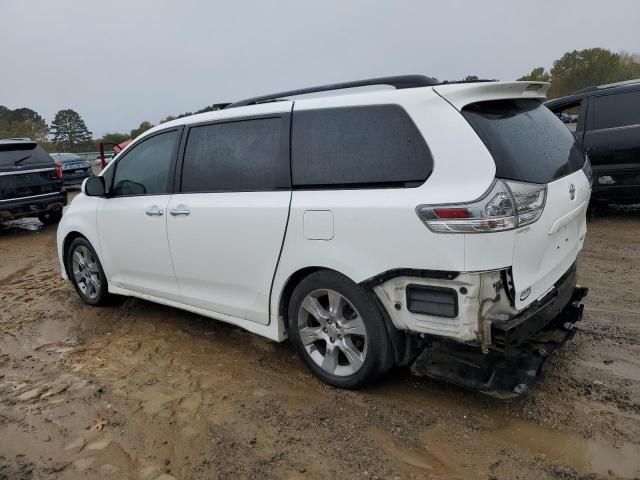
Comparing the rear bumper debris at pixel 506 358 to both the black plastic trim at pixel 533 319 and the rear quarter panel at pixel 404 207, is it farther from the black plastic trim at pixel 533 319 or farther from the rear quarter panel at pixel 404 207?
the rear quarter panel at pixel 404 207

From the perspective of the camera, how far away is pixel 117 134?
150 ft

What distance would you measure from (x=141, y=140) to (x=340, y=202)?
232 centimetres

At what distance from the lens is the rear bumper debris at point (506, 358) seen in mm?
2660

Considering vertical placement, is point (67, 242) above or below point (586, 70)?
below

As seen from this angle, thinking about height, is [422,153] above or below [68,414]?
above

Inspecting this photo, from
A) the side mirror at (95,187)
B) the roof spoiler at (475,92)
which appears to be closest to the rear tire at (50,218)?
the side mirror at (95,187)

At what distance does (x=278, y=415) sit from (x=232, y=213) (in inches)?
52.6

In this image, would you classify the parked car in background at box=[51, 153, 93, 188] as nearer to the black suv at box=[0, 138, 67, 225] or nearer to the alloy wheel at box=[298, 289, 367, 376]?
the black suv at box=[0, 138, 67, 225]

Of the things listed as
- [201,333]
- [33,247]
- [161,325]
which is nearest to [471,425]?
[201,333]

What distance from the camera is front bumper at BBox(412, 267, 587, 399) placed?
2641mm

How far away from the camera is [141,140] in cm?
437

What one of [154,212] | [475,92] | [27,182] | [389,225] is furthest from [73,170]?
[475,92]

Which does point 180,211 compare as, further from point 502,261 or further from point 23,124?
point 23,124

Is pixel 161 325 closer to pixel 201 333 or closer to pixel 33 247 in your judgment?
pixel 201 333
